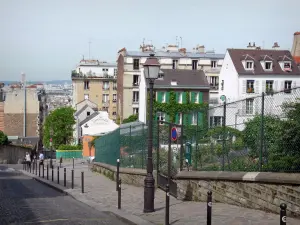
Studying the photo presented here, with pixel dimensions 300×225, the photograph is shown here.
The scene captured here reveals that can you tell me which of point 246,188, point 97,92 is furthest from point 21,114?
point 246,188

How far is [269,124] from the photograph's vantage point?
13.3m

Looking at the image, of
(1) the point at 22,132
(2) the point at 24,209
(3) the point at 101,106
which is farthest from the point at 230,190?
(1) the point at 22,132

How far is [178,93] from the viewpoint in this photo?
218 ft

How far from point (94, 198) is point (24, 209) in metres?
3.50

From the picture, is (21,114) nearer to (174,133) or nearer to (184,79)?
(184,79)

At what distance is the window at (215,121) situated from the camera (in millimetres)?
15614

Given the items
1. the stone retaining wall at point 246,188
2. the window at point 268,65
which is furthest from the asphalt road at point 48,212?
the window at point 268,65

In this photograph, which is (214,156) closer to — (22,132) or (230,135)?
(230,135)

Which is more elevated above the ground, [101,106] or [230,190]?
[101,106]

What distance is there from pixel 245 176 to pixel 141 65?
64.5 m

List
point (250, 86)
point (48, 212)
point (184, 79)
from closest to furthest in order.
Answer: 1. point (48, 212)
2. point (250, 86)
3. point (184, 79)

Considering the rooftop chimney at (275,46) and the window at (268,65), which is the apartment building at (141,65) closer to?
the rooftop chimney at (275,46)

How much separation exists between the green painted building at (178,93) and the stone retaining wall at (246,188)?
4788 centimetres

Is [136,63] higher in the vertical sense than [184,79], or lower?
higher
